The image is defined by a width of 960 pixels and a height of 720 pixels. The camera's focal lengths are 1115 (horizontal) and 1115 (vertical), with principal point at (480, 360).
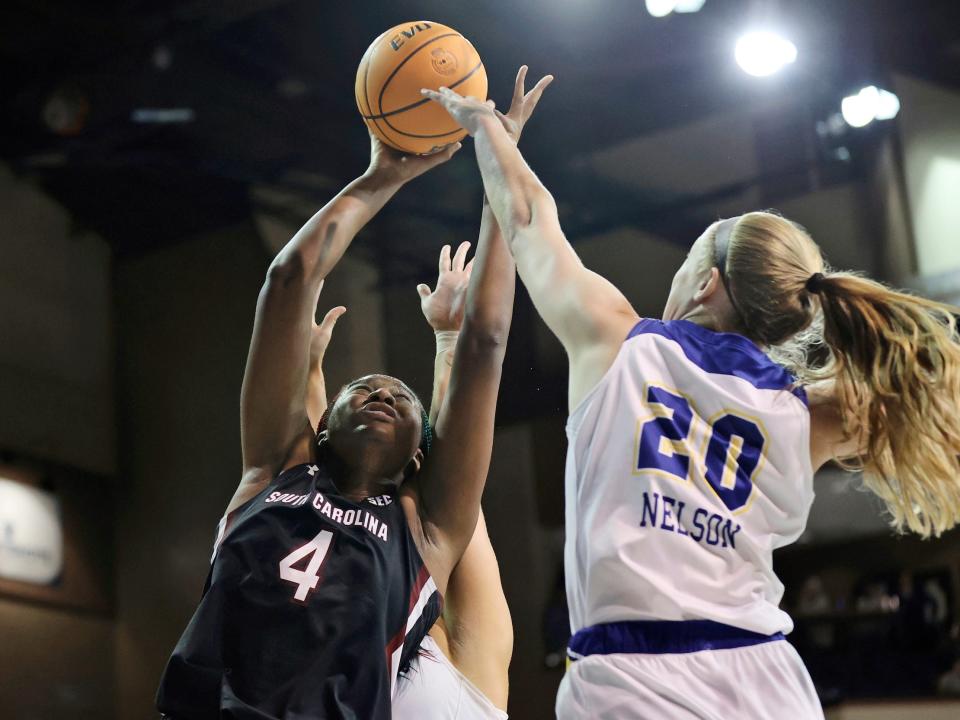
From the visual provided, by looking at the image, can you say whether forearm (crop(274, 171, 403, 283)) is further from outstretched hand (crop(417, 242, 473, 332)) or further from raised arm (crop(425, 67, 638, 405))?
raised arm (crop(425, 67, 638, 405))

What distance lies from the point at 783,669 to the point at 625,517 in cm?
35

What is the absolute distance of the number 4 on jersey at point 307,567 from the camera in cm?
223

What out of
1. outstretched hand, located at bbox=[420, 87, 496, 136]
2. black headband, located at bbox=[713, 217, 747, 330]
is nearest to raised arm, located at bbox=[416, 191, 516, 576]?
outstretched hand, located at bbox=[420, 87, 496, 136]

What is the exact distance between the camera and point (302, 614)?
7.23ft

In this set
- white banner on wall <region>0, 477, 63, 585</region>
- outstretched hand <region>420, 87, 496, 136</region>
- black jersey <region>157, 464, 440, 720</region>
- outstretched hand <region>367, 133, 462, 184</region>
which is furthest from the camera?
white banner on wall <region>0, 477, 63, 585</region>

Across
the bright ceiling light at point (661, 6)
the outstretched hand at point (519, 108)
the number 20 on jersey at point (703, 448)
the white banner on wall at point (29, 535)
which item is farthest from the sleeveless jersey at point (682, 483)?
the white banner on wall at point (29, 535)

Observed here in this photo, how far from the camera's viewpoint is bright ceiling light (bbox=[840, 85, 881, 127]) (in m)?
6.25

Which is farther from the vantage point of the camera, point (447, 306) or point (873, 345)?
point (447, 306)

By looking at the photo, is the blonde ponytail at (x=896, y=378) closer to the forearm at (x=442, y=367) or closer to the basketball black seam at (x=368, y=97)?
the forearm at (x=442, y=367)

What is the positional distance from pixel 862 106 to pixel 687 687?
212 inches

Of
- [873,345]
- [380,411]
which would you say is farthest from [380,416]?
[873,345]

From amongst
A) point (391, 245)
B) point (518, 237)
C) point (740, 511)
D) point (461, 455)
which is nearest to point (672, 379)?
point (740, 511)

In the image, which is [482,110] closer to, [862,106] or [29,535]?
[862,106]

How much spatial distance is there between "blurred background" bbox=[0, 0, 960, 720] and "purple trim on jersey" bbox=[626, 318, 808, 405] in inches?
173
